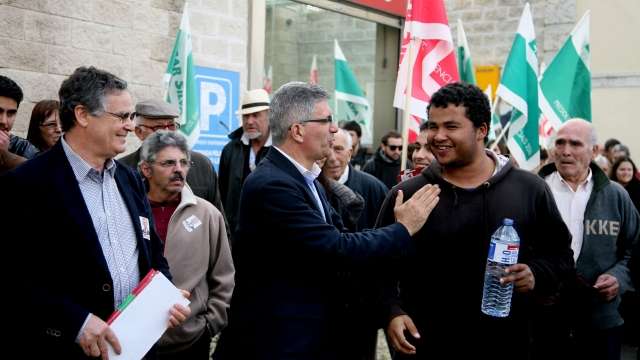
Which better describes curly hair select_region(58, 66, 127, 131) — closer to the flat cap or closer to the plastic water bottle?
the plastic water bottle

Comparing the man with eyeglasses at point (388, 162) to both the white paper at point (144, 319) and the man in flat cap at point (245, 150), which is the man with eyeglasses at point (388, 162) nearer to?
the man in flat cap at point (245, 150)

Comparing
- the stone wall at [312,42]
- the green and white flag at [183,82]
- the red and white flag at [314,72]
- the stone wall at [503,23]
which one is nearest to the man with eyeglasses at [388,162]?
the red and white flag at [314,72]

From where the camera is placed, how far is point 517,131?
6559 mm

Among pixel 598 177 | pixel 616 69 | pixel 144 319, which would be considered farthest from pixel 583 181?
pixel 616 69

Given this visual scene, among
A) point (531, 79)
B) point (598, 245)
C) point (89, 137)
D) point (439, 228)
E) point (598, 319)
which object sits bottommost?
point (598, 319)

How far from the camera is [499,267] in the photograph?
2955 millimetres

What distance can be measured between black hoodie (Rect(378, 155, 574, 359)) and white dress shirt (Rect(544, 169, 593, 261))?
1.43 meters

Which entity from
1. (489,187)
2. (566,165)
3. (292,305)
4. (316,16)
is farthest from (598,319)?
(316,16)

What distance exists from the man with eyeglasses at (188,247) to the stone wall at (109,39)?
2.58m

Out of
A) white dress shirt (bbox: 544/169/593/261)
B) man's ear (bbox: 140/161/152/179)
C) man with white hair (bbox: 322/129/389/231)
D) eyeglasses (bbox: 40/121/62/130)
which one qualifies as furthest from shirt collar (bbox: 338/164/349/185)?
eyeglasses (bbox: 40/121/62/130)

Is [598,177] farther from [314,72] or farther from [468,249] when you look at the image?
[314,72]

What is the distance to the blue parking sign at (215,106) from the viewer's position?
312 inches

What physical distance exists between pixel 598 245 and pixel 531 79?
2655mm

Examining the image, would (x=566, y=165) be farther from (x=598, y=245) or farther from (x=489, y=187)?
(x=489, y=187)
